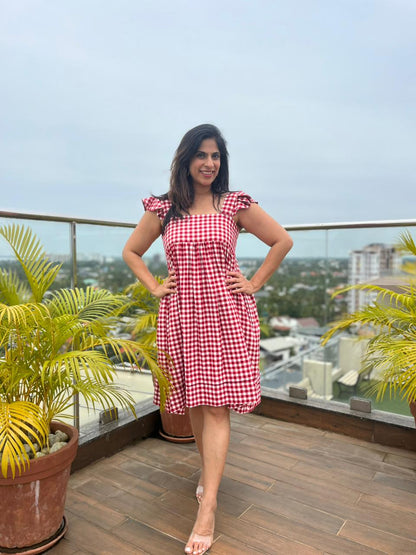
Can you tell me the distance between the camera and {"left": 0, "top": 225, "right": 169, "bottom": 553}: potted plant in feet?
4.30

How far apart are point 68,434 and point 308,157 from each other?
23.9m

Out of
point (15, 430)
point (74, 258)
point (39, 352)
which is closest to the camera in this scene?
point (15, 430)

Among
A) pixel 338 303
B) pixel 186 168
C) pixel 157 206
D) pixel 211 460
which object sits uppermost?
pixel 186 168

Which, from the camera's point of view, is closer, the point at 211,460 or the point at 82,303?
the point at 211,460

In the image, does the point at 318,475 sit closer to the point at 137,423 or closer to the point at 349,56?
the point at 137,423

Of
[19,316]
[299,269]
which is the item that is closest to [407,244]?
[299,269]

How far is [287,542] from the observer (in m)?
1.49

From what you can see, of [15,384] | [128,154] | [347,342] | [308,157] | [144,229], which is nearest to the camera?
[15,384]

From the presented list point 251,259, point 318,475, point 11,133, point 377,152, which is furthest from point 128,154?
point 318,475

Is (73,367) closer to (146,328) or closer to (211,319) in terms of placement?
(211,319)

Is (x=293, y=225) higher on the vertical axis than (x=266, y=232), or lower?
higher

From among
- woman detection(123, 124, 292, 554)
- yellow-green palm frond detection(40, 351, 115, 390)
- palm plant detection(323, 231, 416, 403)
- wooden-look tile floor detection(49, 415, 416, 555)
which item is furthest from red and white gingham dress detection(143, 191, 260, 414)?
palm plant detection(323, 231, 416, 403)

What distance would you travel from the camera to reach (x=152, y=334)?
2.31 meters

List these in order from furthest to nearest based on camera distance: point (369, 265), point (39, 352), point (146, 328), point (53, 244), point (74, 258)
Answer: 1. point (369, 265)
2. point (146, 328)
3. point (74, 258)
4. point (53, 244)
5. point (39, 352)
